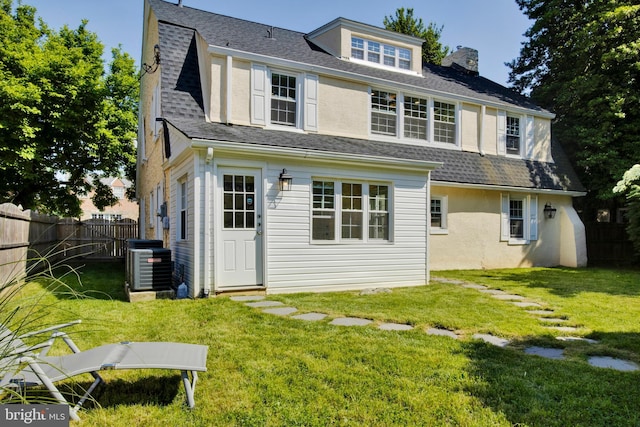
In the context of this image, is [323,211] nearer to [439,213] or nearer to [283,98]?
[283,98]

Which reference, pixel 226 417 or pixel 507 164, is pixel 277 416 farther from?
pixel 507 164

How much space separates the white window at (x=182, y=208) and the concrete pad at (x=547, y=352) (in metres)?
6.49

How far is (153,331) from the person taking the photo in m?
5.16

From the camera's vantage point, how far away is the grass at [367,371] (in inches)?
117

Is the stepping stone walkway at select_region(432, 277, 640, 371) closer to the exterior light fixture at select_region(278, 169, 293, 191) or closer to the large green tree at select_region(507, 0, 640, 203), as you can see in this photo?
the exterior light fixture at select_region(278, 169, 293, 191)

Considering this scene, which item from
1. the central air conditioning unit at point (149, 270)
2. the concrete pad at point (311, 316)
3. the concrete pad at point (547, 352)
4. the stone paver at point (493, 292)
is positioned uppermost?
the central air conditioning unit at point (149, 270)

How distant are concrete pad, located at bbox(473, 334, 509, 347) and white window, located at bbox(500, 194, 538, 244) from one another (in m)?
9.78

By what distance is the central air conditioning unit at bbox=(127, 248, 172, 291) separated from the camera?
24.2ft

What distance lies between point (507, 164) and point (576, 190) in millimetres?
3027

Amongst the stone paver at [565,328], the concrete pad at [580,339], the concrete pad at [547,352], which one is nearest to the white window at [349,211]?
the stone paver at [565,328]

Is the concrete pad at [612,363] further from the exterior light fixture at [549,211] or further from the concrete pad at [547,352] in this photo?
the exterior light fixture at [549,211]

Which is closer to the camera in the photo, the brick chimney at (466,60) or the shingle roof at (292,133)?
the shingle roof at (292,133)

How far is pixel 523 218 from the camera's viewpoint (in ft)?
46.3

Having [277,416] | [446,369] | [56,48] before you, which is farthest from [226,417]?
[56,48]
